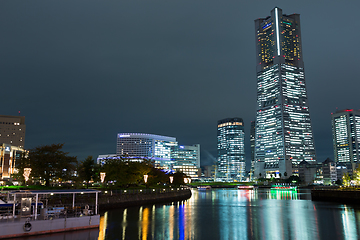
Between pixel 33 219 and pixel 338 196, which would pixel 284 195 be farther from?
pixel 33 219

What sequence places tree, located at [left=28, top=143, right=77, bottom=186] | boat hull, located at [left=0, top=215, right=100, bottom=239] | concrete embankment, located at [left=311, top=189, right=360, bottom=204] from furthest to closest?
concrete embankment, located at [left=311, top=189, right=360, bottom=204]
tree, located at [left=28, top=143, right=77, bottom=186]
boat hull, located at [left=0, top=215, right=100, bottom=239]

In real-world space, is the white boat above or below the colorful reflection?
above

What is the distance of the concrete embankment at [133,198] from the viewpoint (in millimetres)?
51781

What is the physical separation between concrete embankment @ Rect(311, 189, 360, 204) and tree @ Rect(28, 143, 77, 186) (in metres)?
66.7

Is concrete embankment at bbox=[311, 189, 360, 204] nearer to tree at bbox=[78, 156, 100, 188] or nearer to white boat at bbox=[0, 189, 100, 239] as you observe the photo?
white boat at bbox=[0, 189, 100, 239]

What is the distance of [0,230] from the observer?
82.5 feet

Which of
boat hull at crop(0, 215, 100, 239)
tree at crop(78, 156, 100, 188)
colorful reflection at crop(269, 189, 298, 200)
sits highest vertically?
tree at crop(78, 156, 100, 188)

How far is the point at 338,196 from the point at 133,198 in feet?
175

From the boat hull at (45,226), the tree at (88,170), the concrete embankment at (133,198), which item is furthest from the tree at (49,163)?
the boat hull at (45,226)

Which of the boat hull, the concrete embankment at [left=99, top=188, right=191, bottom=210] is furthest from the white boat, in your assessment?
A: the concrete embankment at [left=99, top=188, right=191, bottom=210]

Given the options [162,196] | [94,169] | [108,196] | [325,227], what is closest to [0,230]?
[108,196]

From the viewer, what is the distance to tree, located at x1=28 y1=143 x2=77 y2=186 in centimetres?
6241

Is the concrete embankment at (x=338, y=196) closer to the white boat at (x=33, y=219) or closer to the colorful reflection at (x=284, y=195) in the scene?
the colorful reflection at (x=284, y=195)

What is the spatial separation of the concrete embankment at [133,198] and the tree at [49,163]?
628 inches
